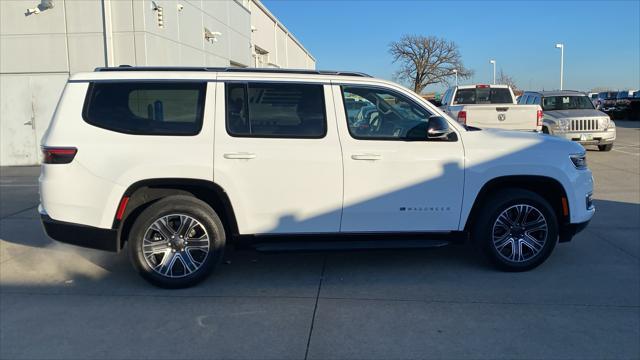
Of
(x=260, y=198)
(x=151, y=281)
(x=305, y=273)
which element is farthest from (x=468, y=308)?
(x=151, y=281)

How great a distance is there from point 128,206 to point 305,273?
1843mm

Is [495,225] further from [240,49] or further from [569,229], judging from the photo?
[240,49]

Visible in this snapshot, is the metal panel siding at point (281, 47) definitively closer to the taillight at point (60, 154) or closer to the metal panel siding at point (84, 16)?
the metal panel siding at point (84, 16)

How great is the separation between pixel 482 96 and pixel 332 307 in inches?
476

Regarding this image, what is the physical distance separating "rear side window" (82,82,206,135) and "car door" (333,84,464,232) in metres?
1.37

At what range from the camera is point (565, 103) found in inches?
636

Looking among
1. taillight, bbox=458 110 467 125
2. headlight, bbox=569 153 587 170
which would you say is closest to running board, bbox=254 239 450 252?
headlight, bbox=569 153 587 170

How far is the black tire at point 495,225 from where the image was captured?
16.9ft

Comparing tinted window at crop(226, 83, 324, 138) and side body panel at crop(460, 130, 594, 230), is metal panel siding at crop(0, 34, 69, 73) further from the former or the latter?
side body panel at crop(460, 130, 594, 230)

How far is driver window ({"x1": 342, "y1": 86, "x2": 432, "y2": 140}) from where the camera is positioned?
5.04 m

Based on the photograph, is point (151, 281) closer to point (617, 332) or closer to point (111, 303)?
point (111, 303)

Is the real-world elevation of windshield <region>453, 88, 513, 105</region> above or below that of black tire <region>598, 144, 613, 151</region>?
above

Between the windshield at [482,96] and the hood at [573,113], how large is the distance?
57.6 inches

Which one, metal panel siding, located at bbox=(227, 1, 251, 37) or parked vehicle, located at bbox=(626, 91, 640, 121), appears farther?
parked vehicle, located at bbox=(626, 91, 640, 121)
